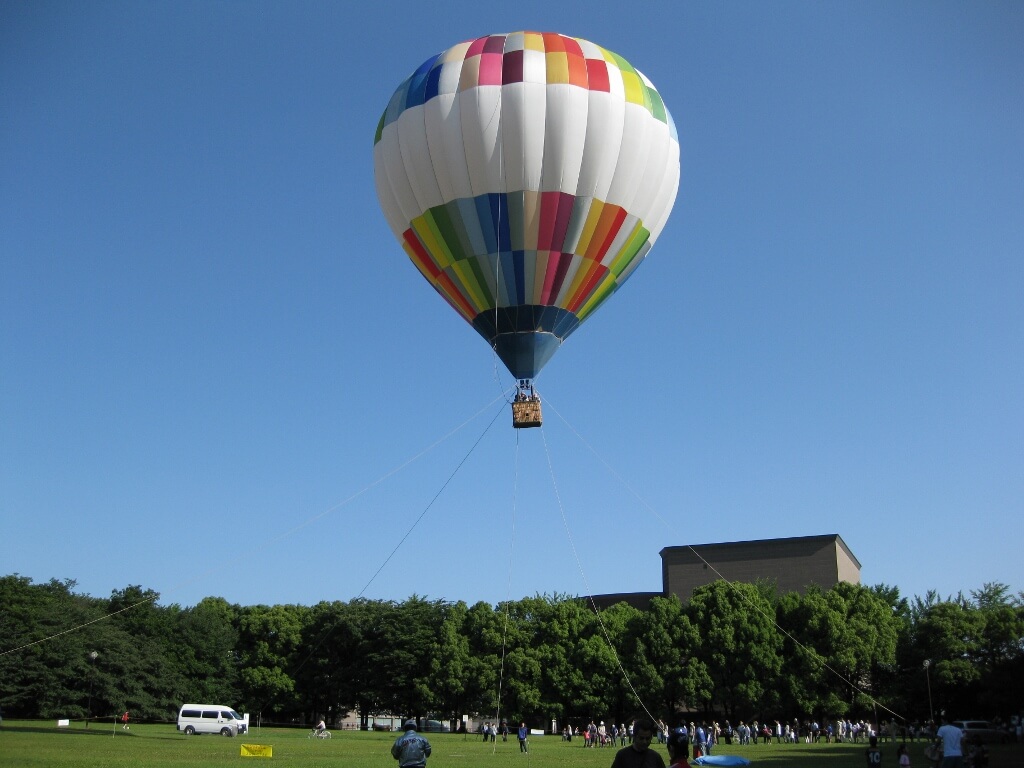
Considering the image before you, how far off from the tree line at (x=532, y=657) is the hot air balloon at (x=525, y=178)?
2748 cm

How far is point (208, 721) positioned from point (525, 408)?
3284cm

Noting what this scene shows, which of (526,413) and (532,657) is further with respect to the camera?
(532,657)

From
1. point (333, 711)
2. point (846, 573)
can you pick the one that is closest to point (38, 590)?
point (333, 711)

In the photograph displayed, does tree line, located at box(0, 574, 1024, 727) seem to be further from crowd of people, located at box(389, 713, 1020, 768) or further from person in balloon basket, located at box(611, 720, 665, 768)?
person in balloon basket, located at box(611, 720, 665, 768)

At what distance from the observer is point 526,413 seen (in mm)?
25875

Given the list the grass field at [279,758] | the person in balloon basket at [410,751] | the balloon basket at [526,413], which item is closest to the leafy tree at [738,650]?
the grass field at [279,758]

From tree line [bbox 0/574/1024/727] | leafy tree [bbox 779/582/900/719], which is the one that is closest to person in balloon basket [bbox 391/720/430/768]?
tree line [bbox 0/574/1024/727]

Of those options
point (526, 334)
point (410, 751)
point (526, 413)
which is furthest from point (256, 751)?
point (410, 751)

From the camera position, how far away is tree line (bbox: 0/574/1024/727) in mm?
51219

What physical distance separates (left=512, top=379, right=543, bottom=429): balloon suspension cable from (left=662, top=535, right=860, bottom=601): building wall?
49.6 metres

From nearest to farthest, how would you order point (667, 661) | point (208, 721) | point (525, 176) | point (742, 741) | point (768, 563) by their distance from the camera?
point (525, 176) → point (742, 741) → point (208, 721) → point (667, 661) → point (768, 563)

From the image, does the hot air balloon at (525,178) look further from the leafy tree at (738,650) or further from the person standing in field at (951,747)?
the leafy tree at (738,650)

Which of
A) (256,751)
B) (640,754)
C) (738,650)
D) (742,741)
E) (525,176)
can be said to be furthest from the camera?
(738,650)

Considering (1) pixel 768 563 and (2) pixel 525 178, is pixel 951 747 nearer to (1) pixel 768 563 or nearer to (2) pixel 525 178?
(2) pixel 525 178
